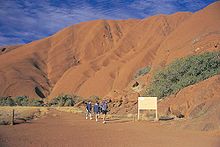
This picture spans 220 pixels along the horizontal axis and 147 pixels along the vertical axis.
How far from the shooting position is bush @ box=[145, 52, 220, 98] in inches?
1204

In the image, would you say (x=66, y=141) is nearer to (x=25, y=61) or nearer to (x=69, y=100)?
(x=69, y=100)

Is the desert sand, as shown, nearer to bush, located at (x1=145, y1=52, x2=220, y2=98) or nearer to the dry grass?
bush, located at (x1=145, y1=52, x2=220, y2=98)

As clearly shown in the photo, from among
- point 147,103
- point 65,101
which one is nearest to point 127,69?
point 65,101

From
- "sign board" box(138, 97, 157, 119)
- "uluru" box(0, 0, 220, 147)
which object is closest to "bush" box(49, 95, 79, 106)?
"uluru" box(0, 0, 220, 147)

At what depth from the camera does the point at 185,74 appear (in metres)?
32.2

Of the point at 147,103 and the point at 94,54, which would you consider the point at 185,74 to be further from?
the point at 94,54

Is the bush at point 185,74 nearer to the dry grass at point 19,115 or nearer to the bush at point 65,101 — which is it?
the dry grass at point 19,115

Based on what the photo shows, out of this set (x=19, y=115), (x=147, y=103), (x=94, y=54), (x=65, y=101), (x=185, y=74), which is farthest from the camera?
(x=94, y=54)

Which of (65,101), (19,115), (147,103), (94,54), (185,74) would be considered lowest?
(19,115)

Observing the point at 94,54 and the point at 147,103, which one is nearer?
the point at 147,103

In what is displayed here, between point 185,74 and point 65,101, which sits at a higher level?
point 185,74

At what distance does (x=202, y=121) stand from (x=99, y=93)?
197 ft

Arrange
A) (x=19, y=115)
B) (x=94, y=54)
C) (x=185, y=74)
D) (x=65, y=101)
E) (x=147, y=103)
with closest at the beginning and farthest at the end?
(x=147, y=103)
(x=185, y=74)
(x=19, y=115)
(x=65, y=101)
(x=94, y=54)

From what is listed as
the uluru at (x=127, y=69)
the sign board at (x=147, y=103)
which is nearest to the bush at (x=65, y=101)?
the uluru at (x=127, y=69)
